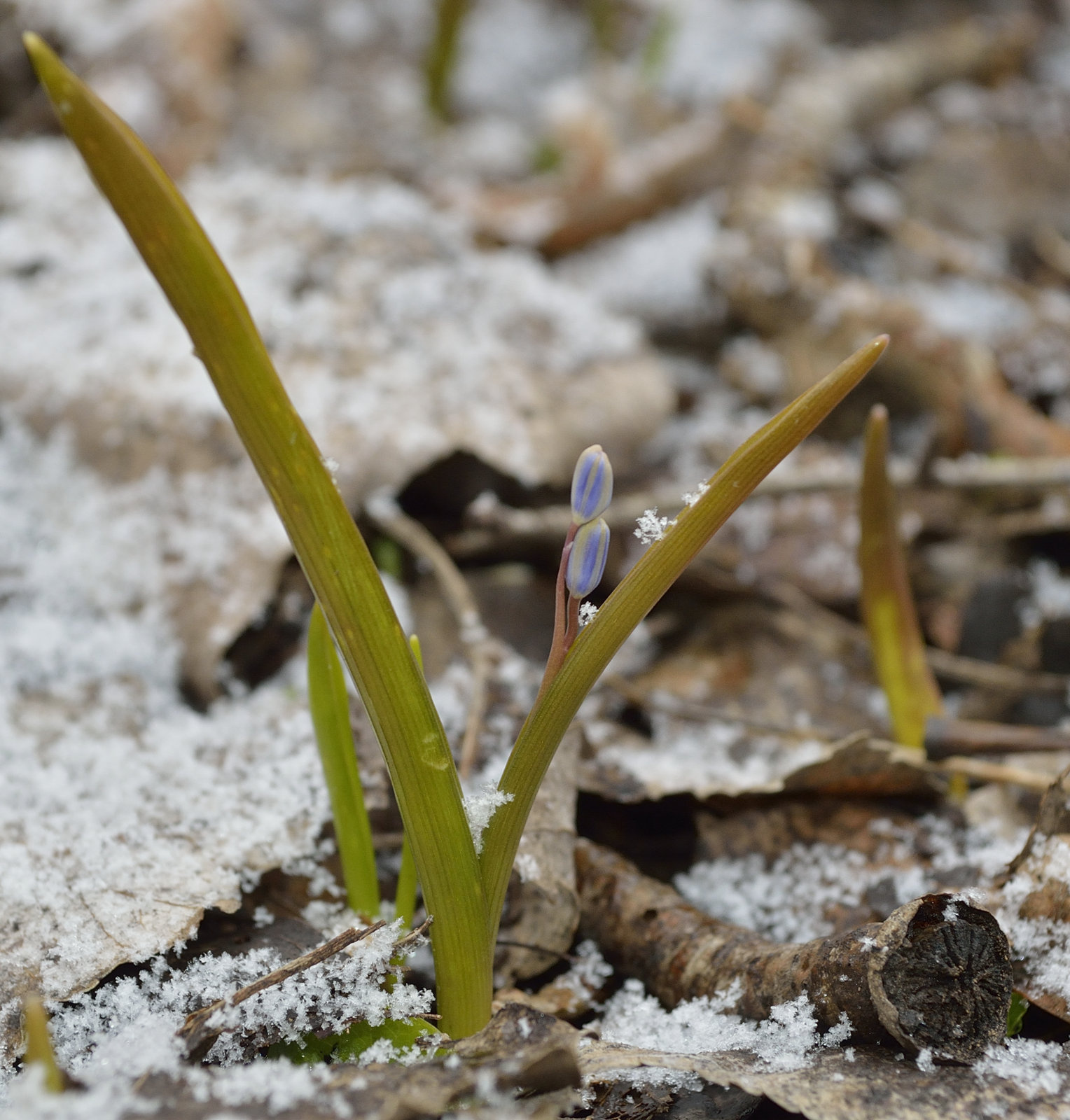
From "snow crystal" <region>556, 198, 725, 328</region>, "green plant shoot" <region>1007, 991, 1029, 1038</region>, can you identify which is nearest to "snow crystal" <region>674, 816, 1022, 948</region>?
"green plant shoot" <region>1007, 991, 1029, 1038</region>

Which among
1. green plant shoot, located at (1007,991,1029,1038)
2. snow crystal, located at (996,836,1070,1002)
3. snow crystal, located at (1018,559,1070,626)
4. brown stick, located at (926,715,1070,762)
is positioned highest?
snow crystal, located at (1018,559,1070,626)

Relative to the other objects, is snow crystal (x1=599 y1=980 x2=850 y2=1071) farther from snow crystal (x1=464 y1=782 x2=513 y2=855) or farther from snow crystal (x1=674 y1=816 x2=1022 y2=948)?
snow crystal (x1=464 y1=782 x2=513 y2=855)

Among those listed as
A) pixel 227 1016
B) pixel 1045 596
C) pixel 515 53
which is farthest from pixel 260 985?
pixel 515 53

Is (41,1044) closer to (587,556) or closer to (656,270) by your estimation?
(587,556)

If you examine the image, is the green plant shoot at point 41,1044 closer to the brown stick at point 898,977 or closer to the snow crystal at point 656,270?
the brown stick at point 898,977

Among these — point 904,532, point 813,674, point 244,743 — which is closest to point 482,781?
point 244,743

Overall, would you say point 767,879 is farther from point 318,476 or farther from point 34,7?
point 34,7

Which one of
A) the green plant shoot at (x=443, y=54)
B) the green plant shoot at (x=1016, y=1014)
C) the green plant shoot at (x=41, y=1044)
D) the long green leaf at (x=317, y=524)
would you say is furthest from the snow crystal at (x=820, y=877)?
the green plant shoot at (x=443, y=54)
